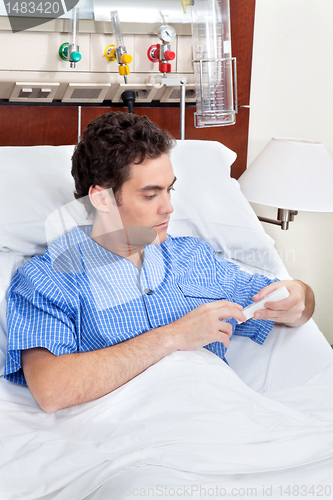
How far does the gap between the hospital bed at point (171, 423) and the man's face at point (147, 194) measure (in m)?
0.31

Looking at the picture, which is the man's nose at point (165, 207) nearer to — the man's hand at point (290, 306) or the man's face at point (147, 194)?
the man's face at point (147, 194)

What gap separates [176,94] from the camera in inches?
71.9

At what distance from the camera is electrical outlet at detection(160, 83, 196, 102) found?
1.80m

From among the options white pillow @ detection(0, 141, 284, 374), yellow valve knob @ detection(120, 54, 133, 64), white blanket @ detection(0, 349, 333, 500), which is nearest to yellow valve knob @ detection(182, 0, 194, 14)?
yellow valve knob @ detection(120, 54, 133, 64)

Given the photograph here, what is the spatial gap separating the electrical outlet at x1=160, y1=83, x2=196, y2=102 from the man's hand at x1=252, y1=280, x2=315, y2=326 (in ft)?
2.95

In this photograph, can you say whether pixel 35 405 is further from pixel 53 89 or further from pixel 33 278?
pixel 53 89

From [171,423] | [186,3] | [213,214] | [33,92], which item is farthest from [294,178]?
[171,423]

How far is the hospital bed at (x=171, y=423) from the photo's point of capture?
78cm

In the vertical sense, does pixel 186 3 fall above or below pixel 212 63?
above

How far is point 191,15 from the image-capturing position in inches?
69.2

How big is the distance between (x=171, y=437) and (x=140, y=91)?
4.36 ft

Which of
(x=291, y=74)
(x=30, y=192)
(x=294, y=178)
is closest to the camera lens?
(x=30, y=192)

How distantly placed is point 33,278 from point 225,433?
56 centimetres

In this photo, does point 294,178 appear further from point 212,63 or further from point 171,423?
point 171,423
